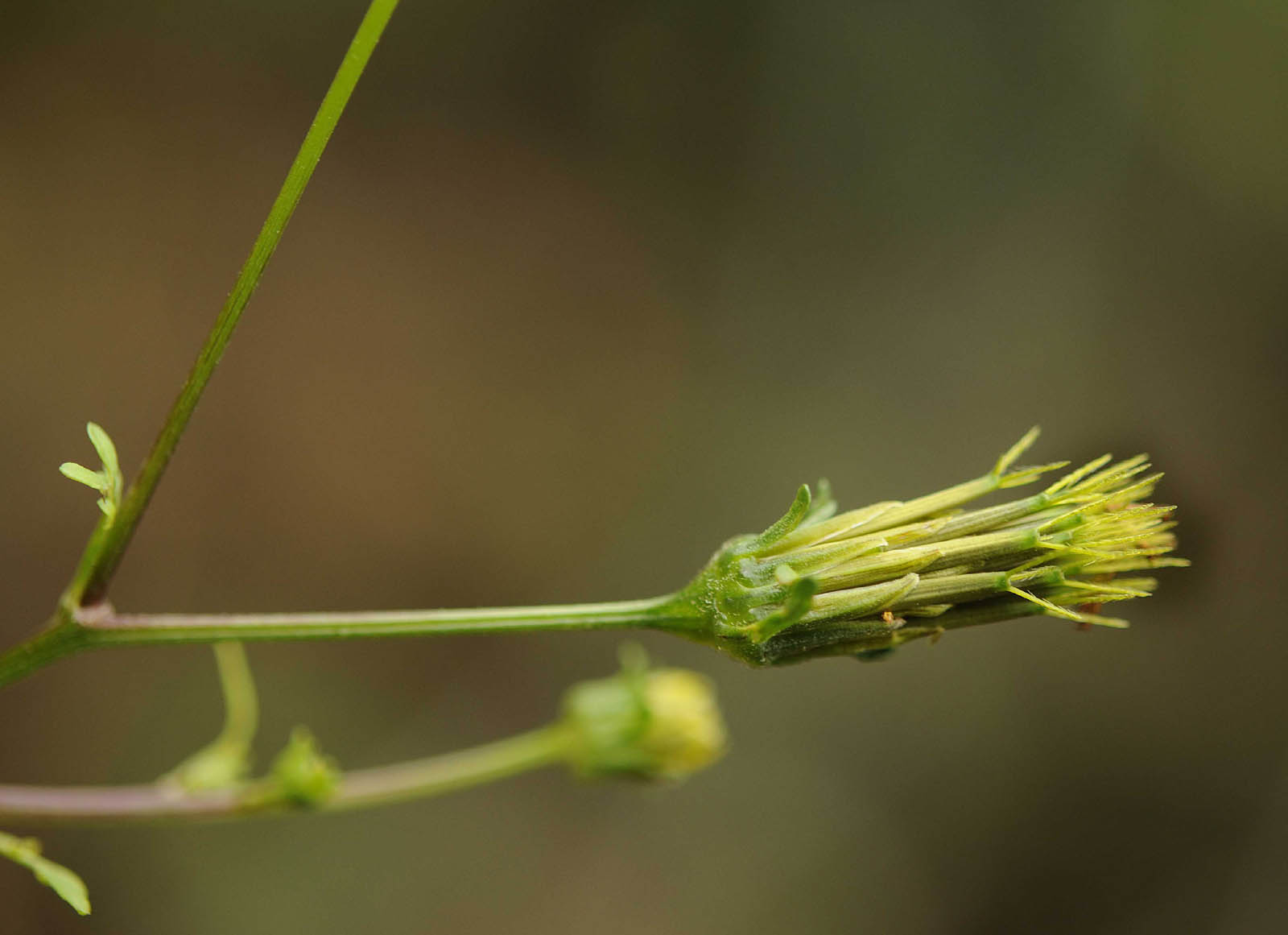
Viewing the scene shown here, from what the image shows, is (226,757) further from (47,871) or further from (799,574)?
(799,574)

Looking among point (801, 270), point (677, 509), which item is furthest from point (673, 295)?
point (677, 509)

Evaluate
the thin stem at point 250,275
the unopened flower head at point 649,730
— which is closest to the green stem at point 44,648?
the thin stem at point 250,275

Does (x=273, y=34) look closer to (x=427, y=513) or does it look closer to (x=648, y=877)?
(x=427, y=513)

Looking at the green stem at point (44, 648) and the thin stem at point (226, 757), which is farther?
the thin stem at point (226, 757)

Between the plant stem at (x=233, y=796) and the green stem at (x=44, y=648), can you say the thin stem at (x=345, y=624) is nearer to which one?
the green stem at (x=44, y=648)

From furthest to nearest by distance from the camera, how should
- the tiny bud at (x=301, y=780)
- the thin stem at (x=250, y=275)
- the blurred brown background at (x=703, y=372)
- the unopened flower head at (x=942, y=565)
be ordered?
1. the blurred brown background at (x=703, y=372)
2. the tiny bud at (x=301, y=780)
3. the unopened flower head at (x=942, y=565)
4. the thin stem at (x=250, y=275)

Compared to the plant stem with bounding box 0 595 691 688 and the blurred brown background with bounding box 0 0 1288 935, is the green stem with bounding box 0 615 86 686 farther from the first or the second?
the blurred brown background with bounding box 0 0 1288 935
